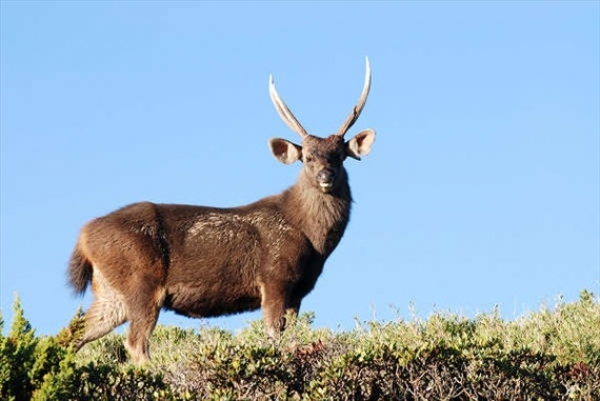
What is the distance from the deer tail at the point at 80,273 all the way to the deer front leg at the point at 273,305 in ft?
6.78

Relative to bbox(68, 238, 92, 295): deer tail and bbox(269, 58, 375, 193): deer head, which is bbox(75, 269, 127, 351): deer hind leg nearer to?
bbox(68, 238, 92, 295): deer tail

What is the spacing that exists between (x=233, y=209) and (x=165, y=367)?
4.44m

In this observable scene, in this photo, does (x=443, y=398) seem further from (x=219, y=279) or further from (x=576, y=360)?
(x=219, y=279)

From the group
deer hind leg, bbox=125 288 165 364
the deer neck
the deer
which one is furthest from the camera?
the deer neck

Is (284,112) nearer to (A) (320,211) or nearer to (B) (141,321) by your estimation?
(A) (320,211)

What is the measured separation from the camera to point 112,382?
8.77 meters

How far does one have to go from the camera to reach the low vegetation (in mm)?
8500

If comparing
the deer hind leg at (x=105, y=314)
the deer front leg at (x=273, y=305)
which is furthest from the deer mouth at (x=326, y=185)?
the deer hind leg at (x=105, y=314)

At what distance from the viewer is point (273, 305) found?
1323 centimetres

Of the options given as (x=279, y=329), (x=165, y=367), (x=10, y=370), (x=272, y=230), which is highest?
(x=272, y=230)

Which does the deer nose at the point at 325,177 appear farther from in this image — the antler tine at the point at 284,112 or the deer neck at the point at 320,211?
the antler tine at the point at 284,112

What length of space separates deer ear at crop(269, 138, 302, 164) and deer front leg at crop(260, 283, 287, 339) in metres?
1.76

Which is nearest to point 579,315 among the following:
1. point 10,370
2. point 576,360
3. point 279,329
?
point 576,360

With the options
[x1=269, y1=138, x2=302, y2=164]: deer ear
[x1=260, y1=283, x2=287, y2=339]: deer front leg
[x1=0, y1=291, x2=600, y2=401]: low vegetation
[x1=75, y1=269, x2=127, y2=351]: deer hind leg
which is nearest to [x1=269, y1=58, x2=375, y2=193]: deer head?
[x1=269, y1=138, x2=302, y2=164]: deer ear
